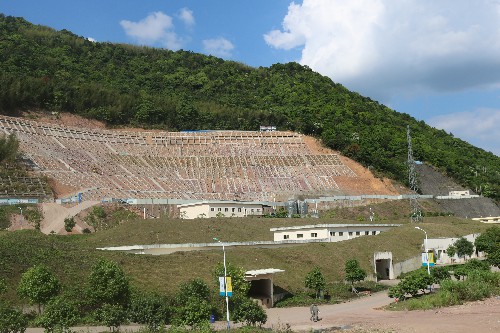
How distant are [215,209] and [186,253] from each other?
67.6 ft

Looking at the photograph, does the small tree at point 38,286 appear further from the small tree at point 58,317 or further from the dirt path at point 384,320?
the small tree at point 58,317

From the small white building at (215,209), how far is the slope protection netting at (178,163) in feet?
30.8

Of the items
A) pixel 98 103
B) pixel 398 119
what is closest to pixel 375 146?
pixel 398 119

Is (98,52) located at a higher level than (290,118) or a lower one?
higher

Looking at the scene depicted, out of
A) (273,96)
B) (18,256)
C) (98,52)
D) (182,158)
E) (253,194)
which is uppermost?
(98,52)

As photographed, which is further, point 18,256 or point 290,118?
point 290,118

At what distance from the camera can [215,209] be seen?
204 ft

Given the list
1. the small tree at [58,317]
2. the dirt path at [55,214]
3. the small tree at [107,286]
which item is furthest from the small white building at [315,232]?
the small tree at [58,317]

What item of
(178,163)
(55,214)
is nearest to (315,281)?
(55,214)

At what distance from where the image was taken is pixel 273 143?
95688 millimetres

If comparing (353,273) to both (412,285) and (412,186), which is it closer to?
(412,285)

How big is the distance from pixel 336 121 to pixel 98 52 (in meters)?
57.5

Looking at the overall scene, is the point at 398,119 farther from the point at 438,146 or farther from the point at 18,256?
the point at 18,256

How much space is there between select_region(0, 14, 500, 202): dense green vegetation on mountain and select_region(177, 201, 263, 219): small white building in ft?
104
